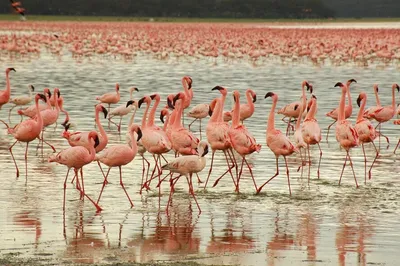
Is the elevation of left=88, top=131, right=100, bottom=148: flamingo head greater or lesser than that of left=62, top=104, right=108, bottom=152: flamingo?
greater

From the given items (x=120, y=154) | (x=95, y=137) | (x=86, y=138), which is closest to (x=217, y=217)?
(x=120, y=154)

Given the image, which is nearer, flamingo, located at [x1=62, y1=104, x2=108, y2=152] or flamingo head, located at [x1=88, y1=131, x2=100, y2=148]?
flamingo head, located at [x1=88, y1=131, x2=100, y2=148]

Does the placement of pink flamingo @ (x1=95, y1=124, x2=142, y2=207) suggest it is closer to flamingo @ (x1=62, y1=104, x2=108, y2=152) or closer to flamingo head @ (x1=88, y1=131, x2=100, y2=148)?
flamingo head @ (x1=88, y1=131, x2=100, y2=148)

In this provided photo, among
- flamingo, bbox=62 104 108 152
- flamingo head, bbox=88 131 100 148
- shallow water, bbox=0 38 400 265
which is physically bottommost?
shallow water, bbox=0 38 400 265

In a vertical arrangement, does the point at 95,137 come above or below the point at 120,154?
above

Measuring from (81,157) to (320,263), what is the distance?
3.31m

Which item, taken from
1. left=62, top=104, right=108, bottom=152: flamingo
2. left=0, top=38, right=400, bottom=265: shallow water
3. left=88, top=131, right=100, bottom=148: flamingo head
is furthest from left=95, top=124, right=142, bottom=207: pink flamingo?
left=62, top=104, right=108, bottom=152: flamingo

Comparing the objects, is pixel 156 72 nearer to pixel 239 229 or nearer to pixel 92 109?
pixel 92 109

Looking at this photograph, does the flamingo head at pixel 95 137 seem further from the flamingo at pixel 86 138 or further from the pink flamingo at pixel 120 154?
the flamingo at pixel 86 138

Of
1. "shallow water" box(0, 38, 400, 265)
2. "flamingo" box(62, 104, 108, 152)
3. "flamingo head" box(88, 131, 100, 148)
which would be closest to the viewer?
"shallow water" box(0, 38, 400, 265)

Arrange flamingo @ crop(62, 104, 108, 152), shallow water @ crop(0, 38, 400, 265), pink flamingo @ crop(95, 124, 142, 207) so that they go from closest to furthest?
shallow water @ crop(0, 38, 400, 265), pink flamingo @ crop(95, 124, 142, 207), flamingo @ crop(62, 104, 108, 152)

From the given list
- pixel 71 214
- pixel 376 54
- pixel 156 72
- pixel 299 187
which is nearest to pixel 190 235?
pixel 71 214

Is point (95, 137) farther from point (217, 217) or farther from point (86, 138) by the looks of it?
point (217, 217)

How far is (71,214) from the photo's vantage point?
955 cm
